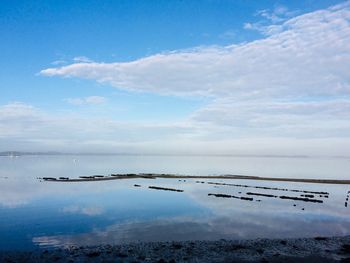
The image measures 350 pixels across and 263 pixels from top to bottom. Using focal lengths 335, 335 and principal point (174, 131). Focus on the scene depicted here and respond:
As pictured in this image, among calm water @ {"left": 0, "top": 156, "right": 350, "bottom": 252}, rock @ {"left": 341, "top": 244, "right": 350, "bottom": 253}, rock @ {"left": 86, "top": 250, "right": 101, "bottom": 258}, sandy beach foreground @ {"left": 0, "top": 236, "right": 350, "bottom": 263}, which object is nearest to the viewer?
sandy beach foreground @ {"left": 0, "top": 236, "right": 350, "bottom": 263}

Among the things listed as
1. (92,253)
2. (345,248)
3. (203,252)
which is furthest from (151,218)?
(345,248)

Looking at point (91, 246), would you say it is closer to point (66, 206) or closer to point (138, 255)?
point (138, 255)

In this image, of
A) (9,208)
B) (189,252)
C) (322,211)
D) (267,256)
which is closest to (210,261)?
(189,252)

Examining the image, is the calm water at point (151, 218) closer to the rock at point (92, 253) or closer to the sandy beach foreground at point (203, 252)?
the sandy beach foreground at point (203, 252)

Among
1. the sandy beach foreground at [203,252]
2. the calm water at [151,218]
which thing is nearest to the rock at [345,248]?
the sandy beach foreground at [203,252]

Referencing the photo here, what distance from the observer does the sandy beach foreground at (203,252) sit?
25.8 metres

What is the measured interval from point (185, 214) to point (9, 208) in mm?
25445

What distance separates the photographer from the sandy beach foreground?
25.8 meters

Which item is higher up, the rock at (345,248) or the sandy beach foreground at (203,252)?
the rock at (345,248)

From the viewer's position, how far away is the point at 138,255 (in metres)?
26.5

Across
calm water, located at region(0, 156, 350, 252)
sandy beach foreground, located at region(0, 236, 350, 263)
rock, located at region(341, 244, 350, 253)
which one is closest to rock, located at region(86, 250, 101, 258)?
sandy beach foreground, located at region(0, 236, 350, 263)

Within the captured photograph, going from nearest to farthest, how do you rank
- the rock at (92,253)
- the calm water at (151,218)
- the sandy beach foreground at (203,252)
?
1. the sandy beach foreground at (203,252)
2. the rock at (92,253)
3. the calm water at (151,218)

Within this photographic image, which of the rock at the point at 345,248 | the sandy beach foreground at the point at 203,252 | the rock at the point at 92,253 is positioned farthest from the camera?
the rock at the point at 345,248

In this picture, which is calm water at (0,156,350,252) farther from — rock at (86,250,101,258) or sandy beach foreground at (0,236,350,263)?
rock at (86,250,101,258)
